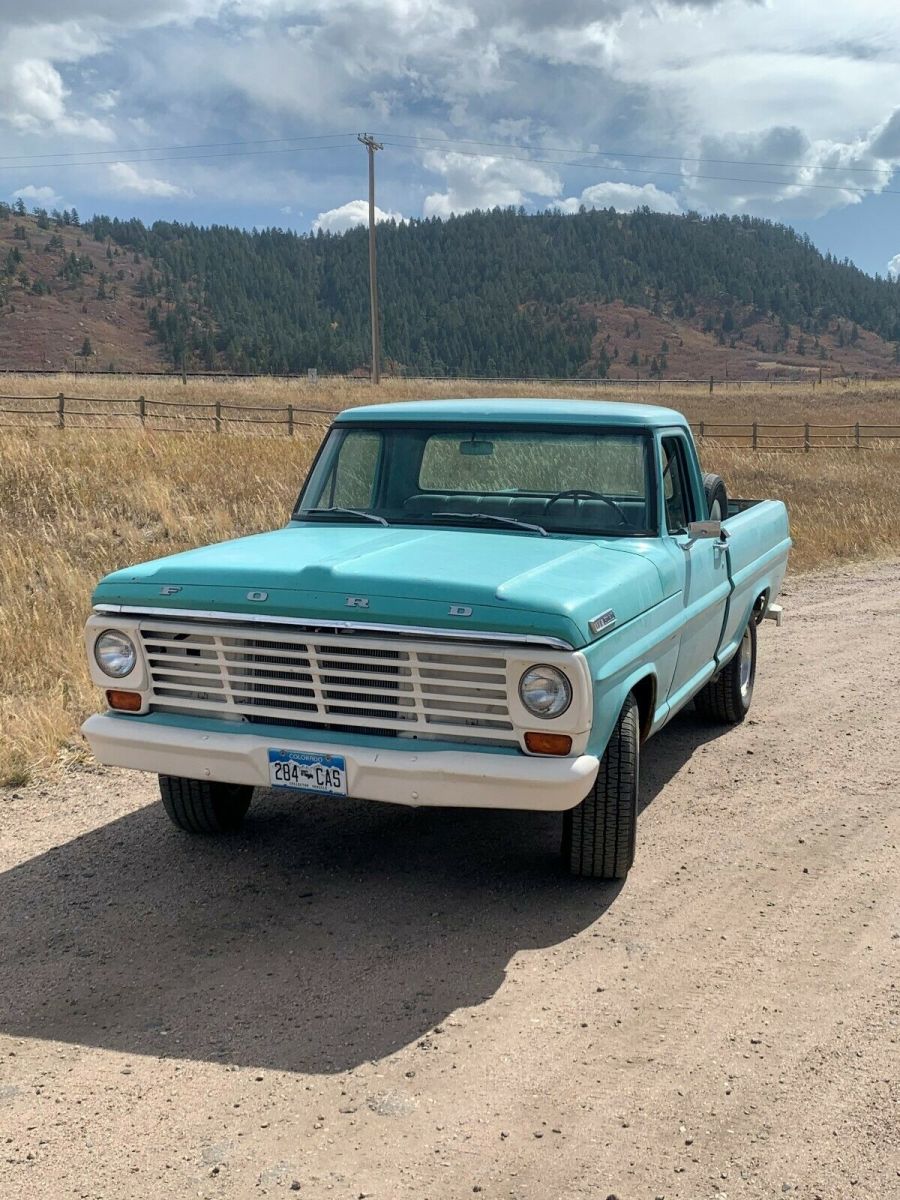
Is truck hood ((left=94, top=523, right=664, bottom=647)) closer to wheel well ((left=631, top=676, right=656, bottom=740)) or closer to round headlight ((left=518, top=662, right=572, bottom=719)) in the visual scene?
round headlight ((left=518, top=662, right=572, bottom=719))

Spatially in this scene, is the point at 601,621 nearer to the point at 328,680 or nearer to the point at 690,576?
the point at 328,680

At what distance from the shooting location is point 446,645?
3.71 metres

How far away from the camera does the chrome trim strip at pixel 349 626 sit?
3.65 meters

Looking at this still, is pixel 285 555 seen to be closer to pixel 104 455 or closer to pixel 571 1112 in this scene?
pixel 571 1112

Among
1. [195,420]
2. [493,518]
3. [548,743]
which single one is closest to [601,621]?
[548,743]

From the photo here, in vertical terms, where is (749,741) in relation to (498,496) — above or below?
below

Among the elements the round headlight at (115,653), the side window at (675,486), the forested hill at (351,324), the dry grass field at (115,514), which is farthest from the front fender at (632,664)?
the forested hill at (351,324)

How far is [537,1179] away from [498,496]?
3318 millimetres

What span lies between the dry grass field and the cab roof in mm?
2498

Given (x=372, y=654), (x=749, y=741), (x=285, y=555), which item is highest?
(x=285, y=555)

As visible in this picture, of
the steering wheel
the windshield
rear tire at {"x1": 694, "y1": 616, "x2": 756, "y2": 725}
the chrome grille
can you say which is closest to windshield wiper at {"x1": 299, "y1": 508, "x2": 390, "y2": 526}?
the windshield

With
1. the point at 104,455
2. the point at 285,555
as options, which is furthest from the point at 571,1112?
the point at 104,455

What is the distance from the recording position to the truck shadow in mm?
3383

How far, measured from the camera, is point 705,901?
425 centimetres
